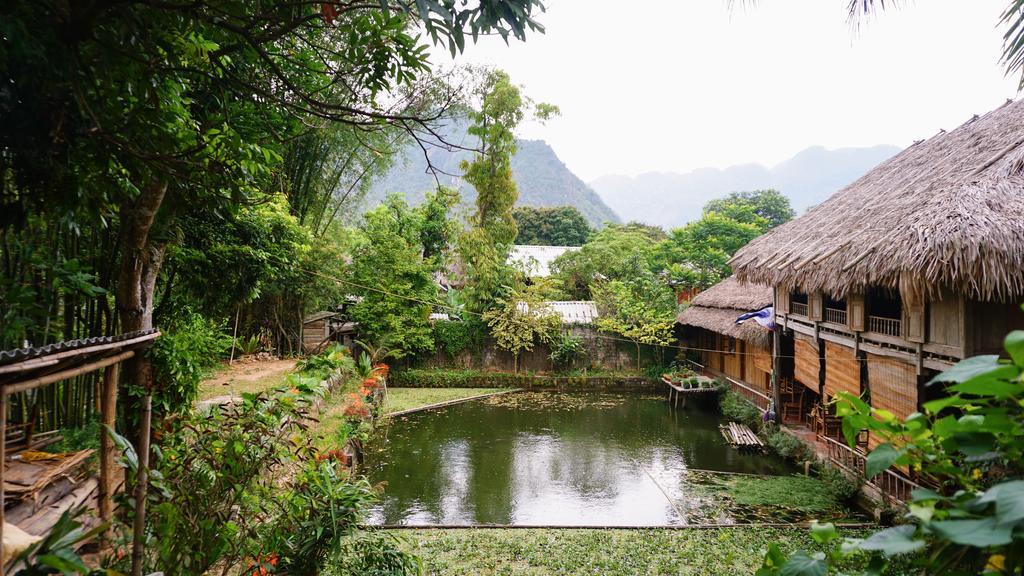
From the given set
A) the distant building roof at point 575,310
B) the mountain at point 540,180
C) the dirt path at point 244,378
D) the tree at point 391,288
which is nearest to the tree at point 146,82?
the dirt path at point 244,378

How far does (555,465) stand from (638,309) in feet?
23.1

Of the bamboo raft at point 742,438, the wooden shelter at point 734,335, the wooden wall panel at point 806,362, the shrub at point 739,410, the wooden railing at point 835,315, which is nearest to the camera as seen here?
the wooden railing at point 835,315

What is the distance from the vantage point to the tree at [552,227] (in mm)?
27641

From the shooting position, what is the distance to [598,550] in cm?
527

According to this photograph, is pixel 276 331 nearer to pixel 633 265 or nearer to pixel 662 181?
pixel 633 265

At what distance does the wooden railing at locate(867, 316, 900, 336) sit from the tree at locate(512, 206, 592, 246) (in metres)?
20.9

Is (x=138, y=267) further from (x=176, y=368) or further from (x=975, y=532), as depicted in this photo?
(x=975, y=532)

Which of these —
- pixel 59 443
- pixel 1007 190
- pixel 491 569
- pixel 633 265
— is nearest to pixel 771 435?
pixel 1007 190

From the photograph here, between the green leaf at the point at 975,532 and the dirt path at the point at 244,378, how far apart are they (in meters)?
7.66

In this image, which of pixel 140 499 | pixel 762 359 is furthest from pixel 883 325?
pixel 140 499

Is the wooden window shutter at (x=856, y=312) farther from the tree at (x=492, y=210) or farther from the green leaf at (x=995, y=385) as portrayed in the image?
the tree at (x=492, y=210)

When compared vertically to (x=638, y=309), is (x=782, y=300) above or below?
above

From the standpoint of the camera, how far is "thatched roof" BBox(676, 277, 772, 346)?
10594mm

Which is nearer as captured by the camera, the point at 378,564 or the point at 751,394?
the point at 378,564
